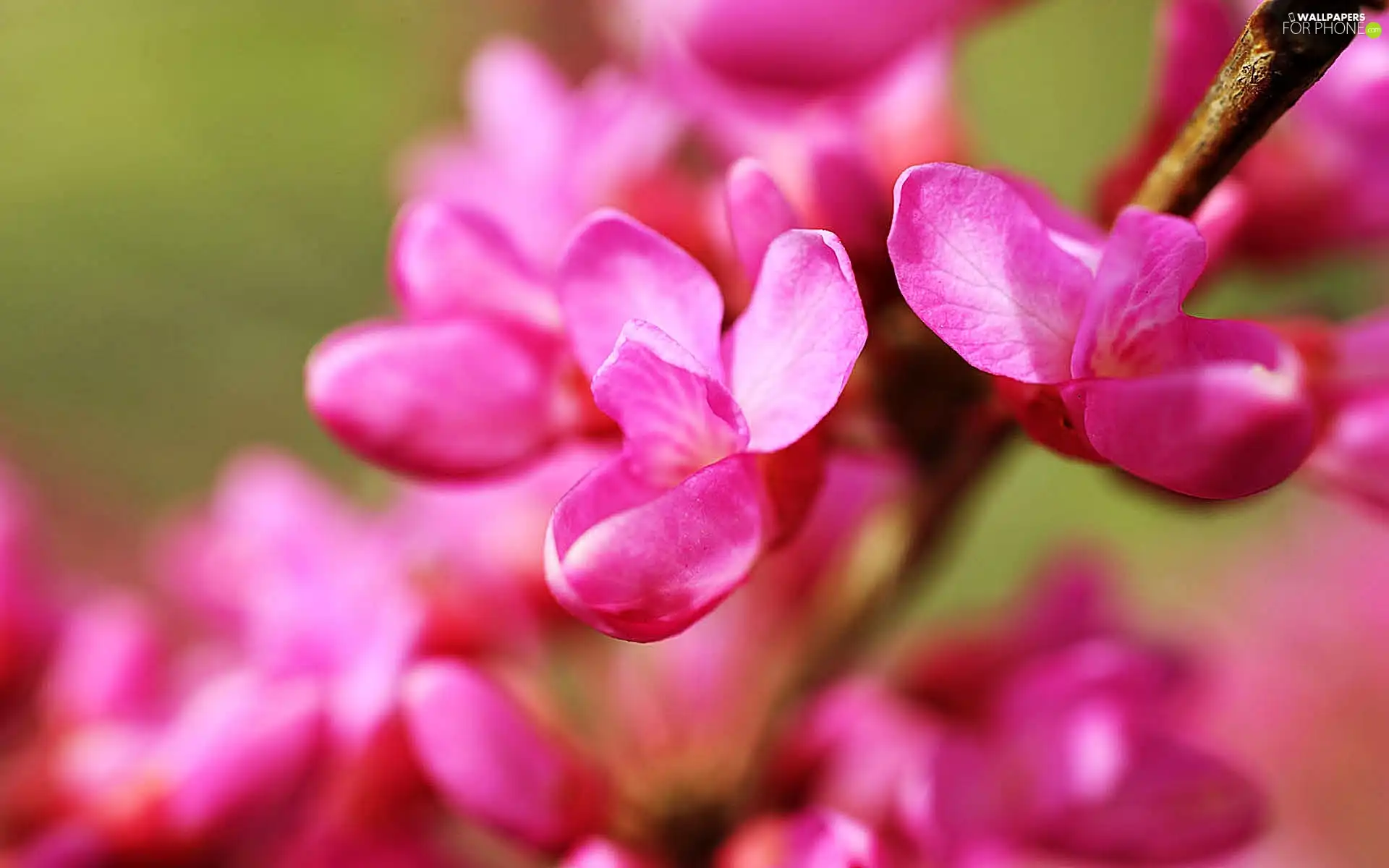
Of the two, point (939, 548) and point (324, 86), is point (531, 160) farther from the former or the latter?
point (324, 86)

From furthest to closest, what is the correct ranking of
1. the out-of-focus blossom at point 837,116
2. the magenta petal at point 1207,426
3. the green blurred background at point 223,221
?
1. the green blurred background at point 223,221
2. the out-of-focus blossom at point 837,116
3. the magenta petal at point 1207,426

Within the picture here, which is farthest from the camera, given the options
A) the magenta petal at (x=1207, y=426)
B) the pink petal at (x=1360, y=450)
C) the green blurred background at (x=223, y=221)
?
the green blurred background at (x=223, y=221)

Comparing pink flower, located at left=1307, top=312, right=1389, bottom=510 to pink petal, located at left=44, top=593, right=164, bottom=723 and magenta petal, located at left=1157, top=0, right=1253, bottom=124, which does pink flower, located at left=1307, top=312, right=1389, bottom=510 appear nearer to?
A: magenta petal, located at left=1157, top=0, right=1253, bottom=124

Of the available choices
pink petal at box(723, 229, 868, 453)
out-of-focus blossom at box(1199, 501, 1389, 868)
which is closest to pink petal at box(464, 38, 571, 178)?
pink petal at box(723, 229, 868, 453)

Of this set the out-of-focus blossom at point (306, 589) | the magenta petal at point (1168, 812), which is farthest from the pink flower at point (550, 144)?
the magenta petal at point (1168, 812)

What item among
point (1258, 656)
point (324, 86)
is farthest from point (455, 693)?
point (324, 86)

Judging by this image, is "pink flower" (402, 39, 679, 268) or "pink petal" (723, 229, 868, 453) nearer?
"pink petal" (723, 229, 868, 453)

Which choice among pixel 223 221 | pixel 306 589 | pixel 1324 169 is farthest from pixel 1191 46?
pixel 223 221

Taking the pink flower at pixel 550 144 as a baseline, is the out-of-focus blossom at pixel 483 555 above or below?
below

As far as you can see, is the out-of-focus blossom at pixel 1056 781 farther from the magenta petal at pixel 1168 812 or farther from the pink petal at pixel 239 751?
the pink petal at pixel 239 751
